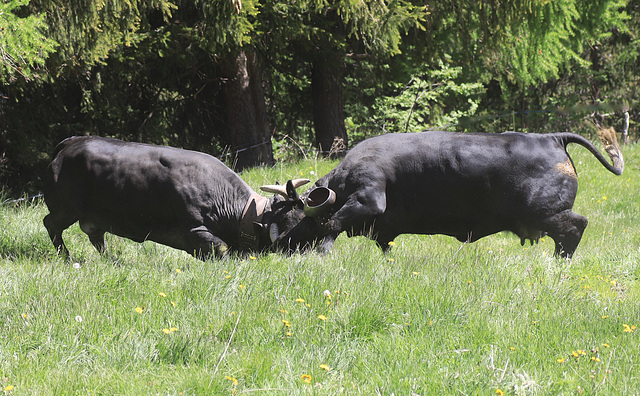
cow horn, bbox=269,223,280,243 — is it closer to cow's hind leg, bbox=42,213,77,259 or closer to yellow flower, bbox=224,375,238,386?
cow's hind leg, bbox=42,213,77,259

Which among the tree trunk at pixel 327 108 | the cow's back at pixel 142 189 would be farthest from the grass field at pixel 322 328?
the tree trunk at pixel 327 108

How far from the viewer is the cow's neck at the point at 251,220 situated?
710 cm

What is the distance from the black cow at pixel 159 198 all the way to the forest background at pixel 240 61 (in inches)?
103

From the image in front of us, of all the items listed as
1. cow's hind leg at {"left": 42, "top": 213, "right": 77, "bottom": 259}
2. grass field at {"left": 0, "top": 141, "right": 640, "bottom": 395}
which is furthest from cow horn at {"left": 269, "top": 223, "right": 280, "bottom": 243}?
cow's hind leg at {"left": 42, "top": 213, "right": 77, "bottom": 259}

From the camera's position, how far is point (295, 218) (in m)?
7.06

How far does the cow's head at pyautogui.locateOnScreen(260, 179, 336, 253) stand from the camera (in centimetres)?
695

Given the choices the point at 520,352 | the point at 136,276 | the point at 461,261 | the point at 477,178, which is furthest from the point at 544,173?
the point at 136,276

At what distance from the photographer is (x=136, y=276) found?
545cm

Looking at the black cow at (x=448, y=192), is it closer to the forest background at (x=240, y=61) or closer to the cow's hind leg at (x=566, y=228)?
the cow's hind leg at (x=566, y=228)

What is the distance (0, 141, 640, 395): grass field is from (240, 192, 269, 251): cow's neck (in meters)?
0.87

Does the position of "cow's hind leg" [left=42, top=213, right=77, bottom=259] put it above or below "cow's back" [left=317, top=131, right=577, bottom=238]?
below

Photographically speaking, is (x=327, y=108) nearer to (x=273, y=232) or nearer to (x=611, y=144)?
(x=611, y=144)

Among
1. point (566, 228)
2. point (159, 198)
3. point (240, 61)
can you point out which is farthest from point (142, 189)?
point (240, 61)

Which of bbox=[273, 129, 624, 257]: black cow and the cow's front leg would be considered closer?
bbox=[273, 129, 624, 257]: black cow
